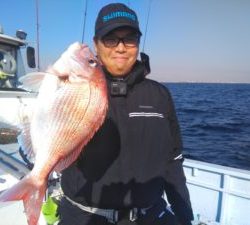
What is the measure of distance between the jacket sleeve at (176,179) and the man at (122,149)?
0.06 meters

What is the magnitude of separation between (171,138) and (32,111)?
1.36m

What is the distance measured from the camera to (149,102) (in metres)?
2.78

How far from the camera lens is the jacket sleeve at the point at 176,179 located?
289 centimetres

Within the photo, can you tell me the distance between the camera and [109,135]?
2547 millimetres

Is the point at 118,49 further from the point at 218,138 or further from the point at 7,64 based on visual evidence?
the point at 218,138

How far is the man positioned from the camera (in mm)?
2488

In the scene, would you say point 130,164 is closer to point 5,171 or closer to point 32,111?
point 32,111

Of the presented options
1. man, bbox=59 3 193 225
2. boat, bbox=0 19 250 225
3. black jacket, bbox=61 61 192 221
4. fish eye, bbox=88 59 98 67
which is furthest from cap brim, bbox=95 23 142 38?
boat, bbox=0 19 250 225

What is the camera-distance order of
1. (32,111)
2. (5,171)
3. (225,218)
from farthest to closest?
(225,218)
(5,171)
(32,111)

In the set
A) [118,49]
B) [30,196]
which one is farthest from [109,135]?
[30,196]

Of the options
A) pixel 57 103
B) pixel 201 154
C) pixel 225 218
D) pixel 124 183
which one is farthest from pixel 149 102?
pixel 201 154

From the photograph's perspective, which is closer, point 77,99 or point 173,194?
point 77,99

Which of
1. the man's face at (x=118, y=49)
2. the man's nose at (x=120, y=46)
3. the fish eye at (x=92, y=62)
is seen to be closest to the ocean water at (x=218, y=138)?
the man's face at (x=118, y=49)

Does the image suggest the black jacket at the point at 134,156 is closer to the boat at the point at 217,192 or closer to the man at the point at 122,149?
the man at the point at 122,149
